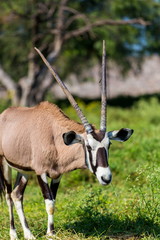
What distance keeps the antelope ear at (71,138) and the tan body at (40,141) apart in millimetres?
211

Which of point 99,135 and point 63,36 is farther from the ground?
point 99,135

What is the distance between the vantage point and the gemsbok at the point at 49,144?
15.5 ft

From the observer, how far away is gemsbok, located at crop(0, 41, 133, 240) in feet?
15.5

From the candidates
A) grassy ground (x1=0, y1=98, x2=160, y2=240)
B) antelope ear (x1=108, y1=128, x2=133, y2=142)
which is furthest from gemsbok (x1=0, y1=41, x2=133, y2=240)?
grassy ground (x1=0, y1=98, x2=160, y2=240)

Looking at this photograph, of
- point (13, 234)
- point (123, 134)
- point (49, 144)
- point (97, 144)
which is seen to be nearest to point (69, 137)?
point (97, 144)

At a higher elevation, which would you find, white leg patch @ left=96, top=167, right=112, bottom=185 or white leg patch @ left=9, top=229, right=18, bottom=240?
white leg patch @ left=96, top=167, right=112, bottom=185

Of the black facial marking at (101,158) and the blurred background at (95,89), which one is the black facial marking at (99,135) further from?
the blurred background at (95,89)

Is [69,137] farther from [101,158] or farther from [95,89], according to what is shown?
[95,89]

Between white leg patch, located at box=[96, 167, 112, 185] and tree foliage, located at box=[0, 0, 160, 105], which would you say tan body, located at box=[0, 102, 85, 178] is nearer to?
white leg patch, located at box=[96, 167, 112, 185]

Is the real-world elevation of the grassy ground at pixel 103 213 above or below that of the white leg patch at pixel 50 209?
below

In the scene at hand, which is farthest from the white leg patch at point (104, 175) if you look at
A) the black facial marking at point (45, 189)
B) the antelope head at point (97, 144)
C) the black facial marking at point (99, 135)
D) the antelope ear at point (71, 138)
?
the black facial marking at point (45, 189)

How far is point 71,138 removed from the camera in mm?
4734

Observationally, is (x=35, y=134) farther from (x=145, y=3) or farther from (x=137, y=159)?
(x=145, y=3)

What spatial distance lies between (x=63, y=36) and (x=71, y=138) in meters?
13.8
